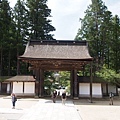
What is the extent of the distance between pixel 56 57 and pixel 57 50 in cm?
294

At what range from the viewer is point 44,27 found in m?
38.5

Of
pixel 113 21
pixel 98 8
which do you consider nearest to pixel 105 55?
pixel 113 21

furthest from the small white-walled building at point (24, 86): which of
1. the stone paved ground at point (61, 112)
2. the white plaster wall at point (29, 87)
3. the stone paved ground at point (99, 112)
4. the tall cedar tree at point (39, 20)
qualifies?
the tall cedar tree at point (39, 20)

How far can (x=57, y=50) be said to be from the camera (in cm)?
2423

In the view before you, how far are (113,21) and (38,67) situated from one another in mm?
20960

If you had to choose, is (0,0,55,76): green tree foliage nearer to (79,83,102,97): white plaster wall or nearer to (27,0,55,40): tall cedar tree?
(27,0,55,40): tall cedar tree

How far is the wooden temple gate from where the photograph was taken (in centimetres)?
2106

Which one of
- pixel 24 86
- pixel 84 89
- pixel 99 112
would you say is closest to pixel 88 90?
pixel 84 89

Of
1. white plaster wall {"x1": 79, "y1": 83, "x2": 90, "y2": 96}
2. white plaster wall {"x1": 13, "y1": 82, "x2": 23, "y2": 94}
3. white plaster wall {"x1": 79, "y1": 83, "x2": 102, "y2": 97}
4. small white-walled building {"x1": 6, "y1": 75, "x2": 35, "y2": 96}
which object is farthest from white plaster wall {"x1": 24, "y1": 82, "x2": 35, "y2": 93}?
white plaster wall {"x1": 79, "y1": 83, "x2": 102, "y2": 97}

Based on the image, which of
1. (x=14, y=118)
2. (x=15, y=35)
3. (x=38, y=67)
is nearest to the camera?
(x=14, y=118)

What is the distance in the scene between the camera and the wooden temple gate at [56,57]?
69.1 feet

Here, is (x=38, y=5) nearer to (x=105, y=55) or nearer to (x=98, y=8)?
(x=98, y=8)

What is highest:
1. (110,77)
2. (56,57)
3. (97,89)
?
(56,57)

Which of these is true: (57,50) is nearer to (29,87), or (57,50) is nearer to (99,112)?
(29,87)
